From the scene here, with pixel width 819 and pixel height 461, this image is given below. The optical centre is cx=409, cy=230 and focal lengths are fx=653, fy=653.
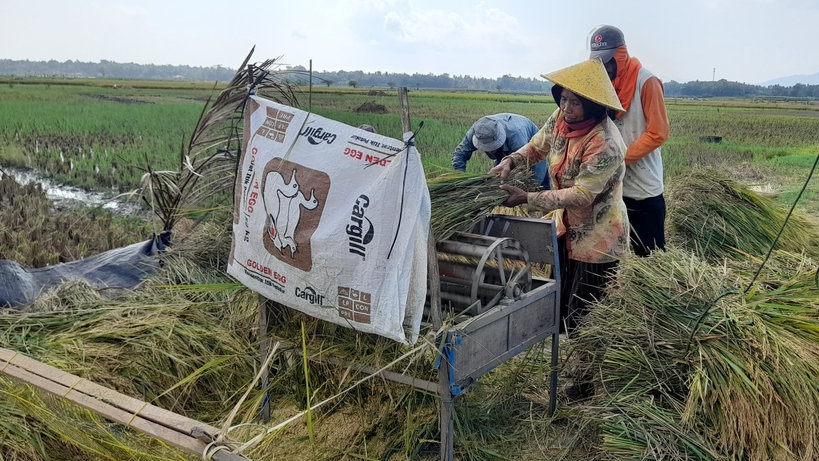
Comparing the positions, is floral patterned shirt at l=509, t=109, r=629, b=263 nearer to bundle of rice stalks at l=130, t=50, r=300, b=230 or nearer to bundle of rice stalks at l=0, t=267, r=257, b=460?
bundle of rice stalks at l=130, t=50, r=300, b=230

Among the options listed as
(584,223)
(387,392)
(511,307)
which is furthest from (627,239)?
(387,392)

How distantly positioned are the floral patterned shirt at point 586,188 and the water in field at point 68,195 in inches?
288

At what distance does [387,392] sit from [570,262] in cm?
121

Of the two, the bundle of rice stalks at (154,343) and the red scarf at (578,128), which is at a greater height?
the red scarf at (578,128)

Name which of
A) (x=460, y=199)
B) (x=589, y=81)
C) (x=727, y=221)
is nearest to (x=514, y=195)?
(x=460, y=199)

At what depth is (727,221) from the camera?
210 inches

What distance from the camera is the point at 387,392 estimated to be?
116 inches

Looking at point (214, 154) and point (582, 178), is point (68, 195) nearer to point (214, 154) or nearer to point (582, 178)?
point (214, 154)

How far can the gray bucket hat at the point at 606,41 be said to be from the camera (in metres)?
3.65

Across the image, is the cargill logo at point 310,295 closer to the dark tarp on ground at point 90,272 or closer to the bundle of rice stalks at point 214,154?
the bundle of rice stalks at point 214,154

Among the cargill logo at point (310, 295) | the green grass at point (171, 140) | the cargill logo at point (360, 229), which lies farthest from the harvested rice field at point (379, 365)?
the green grass at point (171, 140)

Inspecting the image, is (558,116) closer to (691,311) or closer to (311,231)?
(691,311)

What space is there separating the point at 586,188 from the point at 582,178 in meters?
0.05

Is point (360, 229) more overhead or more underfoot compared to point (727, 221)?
more overhead
